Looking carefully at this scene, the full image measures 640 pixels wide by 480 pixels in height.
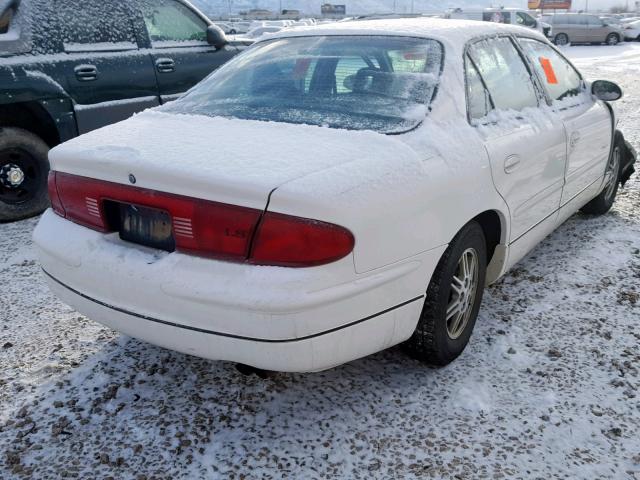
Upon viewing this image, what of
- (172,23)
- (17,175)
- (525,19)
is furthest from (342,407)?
(525,19)

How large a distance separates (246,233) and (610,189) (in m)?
3.73

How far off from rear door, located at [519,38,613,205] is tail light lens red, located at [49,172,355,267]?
214 centimetres

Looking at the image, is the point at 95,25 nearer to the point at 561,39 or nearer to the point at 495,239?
the point at 495,239

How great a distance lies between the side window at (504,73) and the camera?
2.96m

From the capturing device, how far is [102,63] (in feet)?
16.5

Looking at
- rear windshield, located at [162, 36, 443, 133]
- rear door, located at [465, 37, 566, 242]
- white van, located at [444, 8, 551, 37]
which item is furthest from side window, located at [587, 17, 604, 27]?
rear windshield, located at [162, 36, 443, 133]

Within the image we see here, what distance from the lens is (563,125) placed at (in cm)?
344

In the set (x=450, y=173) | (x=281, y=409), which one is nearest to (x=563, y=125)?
(x=450, y=173)

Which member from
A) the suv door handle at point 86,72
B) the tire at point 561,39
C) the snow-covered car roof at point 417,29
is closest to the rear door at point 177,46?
the suv door handle at point 86,72

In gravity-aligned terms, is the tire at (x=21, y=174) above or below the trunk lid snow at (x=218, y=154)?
below

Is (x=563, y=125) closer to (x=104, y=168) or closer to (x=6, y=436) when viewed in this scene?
(x=104, y=168)

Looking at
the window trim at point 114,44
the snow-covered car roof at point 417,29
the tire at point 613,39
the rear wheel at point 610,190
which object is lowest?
the tire at point 613,39

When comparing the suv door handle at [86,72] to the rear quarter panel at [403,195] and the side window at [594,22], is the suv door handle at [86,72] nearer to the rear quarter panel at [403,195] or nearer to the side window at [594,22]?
the rear quarter panel at [403,195]

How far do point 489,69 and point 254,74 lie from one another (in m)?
1.18
